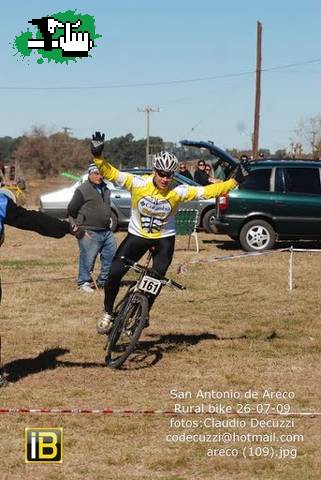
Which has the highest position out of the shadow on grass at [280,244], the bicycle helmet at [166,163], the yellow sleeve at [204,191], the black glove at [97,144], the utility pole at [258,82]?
the utility pole at [258,82]

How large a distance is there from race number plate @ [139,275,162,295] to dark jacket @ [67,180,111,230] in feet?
14.9

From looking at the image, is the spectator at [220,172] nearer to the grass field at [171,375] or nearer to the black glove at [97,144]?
the grass field at [171,375]

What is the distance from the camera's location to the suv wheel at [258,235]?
58.7 feet

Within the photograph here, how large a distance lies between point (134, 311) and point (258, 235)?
33.2 feet

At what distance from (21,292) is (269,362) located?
5.22 metres

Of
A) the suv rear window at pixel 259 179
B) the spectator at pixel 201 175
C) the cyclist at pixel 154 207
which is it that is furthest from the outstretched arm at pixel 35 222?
the spectator at pixel 201 175

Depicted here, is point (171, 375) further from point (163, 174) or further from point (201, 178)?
point (201, 178)

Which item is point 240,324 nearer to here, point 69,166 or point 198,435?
point 198,435

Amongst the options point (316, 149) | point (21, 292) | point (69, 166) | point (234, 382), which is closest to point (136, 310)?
point (234, 382)

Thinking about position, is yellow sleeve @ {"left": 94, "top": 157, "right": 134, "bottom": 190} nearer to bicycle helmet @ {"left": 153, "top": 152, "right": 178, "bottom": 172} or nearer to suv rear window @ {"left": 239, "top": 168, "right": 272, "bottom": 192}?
bicycle helmet @ {"left": 153, "top": 152, "right": 178, "bottom": 172}

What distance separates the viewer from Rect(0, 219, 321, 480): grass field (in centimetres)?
570

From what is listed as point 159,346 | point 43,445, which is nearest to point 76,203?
point 159,346

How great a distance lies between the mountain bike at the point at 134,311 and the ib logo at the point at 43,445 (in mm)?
1937

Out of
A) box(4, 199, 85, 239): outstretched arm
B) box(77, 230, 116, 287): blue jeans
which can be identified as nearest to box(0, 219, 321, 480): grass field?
box(77, 230, 116, 287): blue jeans
